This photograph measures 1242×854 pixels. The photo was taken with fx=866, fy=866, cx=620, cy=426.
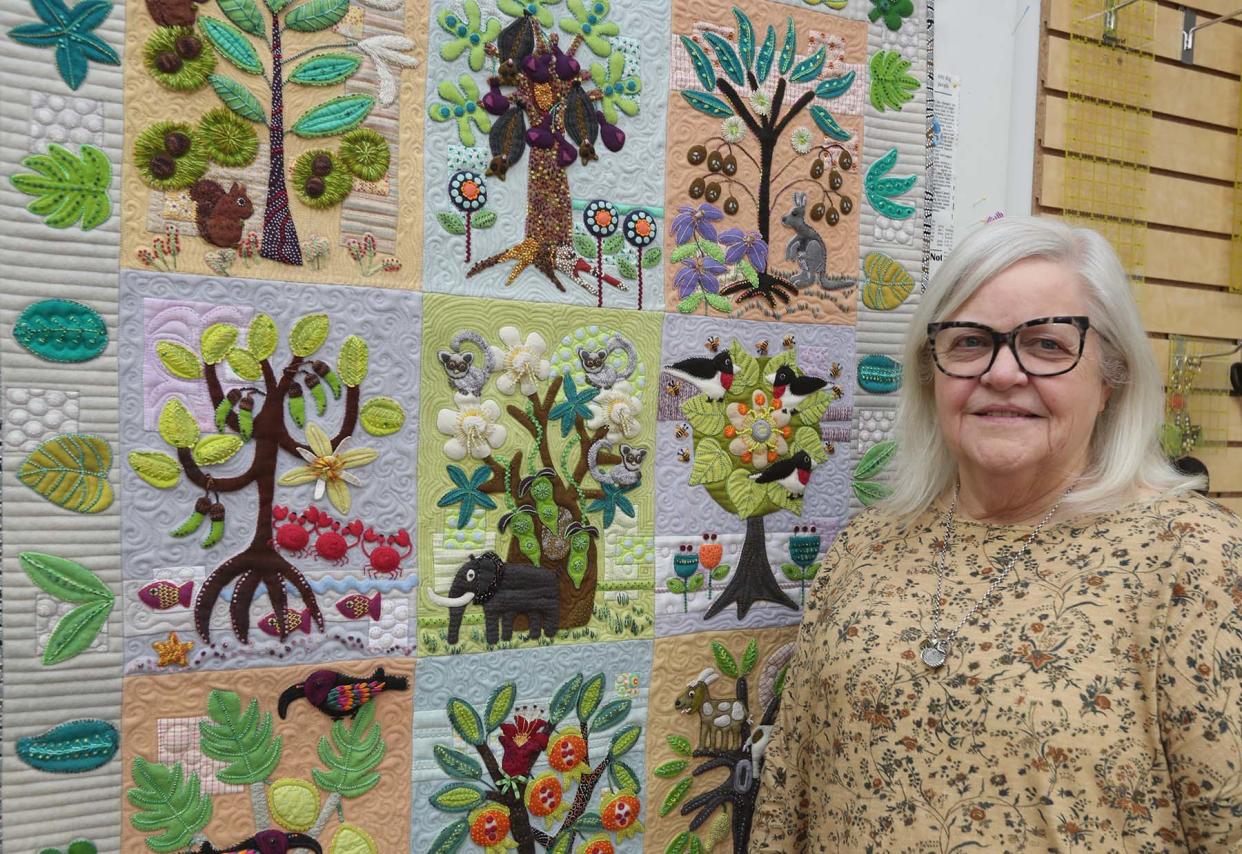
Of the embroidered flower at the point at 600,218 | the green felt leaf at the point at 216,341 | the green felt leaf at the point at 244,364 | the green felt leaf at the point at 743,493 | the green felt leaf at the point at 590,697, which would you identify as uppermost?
the embroidered flower at the point at 600,218

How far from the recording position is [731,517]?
4.79 feet

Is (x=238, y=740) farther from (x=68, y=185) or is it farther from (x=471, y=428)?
(x=68, y=185)

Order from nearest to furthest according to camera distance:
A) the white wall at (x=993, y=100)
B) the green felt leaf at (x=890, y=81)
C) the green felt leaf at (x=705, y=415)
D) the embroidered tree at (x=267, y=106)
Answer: the embroidered tree at (x=267, y=106) < the green felt leaf at (x=705, y=415) < the green felt leaf at (x=890, y=81) < the white wall at (x=993, y=100)

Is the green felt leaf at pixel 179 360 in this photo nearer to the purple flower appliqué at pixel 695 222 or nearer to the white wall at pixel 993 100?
the purple flower appliqué at pixel 695 222

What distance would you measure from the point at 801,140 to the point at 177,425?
3.51 ft

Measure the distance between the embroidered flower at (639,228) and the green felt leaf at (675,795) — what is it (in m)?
0.89

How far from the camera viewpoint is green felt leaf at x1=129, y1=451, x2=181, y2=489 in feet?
3.63

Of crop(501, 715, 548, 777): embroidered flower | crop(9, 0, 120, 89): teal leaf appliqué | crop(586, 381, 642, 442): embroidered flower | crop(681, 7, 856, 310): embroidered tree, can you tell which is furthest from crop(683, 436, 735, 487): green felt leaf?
crop(9, 0, 120, 89): teal leaf appliqué

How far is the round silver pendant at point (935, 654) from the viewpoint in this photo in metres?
1.12

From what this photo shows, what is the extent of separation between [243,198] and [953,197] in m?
1.28

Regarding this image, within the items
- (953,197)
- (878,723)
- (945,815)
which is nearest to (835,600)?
(878,723)

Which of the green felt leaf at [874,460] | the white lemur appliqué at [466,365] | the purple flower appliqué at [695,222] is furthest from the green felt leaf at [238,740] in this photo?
the green felt leaf at [874,460]

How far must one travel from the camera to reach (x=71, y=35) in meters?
1.05

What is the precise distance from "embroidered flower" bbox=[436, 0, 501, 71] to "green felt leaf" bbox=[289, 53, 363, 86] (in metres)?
0.13
